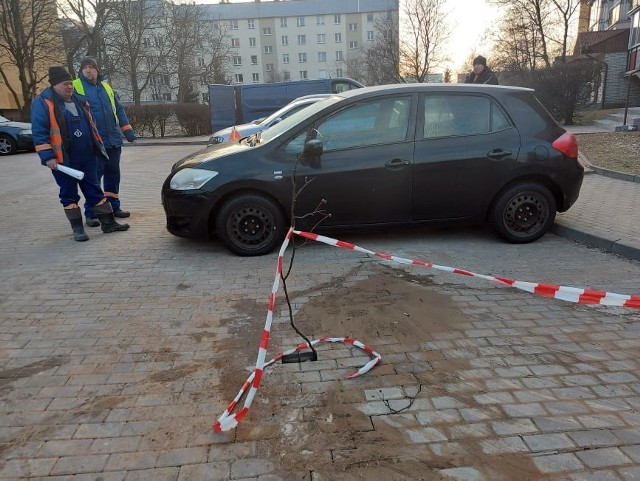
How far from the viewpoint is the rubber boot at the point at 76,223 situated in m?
6.13

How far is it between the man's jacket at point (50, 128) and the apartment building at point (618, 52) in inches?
790

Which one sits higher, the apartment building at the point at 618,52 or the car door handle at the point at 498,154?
the apartment building at the point at 618,52

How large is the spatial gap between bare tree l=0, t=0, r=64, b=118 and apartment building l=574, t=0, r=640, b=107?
2847 centimetres

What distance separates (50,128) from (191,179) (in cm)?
201

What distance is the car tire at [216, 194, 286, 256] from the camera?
5.23 metres

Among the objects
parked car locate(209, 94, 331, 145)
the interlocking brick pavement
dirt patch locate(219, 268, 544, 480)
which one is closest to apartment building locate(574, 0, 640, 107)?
parked car locate(209, 94, 331, 145)

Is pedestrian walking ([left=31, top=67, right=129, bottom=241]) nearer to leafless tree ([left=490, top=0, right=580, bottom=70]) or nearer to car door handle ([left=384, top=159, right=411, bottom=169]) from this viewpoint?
car door handle ([left=384, top=159, right=411, bottom=169])

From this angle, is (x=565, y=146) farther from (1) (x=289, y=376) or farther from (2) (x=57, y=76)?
(2) (x=57, y=76)

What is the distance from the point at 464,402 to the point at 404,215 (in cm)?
292

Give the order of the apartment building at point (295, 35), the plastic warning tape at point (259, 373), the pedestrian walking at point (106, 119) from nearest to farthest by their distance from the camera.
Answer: the plastic warning tape at point (259, 373)
the pedestrian walking at point (106, 119)
the apartment building at point (295, 35)

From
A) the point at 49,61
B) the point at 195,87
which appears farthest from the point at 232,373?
the point at 195,87

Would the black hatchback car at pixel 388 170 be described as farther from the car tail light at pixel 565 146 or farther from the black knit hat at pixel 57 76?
the black knit hat at pixel 57 76

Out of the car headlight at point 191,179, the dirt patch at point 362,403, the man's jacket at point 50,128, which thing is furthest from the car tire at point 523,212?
the man's jacket at point 50,128

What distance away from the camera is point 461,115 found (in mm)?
5410
